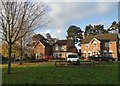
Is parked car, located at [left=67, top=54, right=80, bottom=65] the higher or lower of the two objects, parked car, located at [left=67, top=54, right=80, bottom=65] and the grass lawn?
the higher

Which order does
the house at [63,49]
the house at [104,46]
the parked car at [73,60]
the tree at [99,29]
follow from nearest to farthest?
the parked car at [73,60] → the house at [104,46] → the house at [63,49] → the tree at [99,29]

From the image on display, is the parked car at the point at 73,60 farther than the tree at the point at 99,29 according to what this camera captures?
No

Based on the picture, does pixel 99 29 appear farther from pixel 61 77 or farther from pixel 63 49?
pixel 61 77

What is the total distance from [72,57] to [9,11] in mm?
21499

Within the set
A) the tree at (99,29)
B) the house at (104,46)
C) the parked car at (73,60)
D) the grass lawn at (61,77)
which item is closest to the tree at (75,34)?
the tree at (99,29)

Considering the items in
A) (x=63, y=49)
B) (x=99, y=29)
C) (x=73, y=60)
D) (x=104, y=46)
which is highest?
(x=99, y=29)

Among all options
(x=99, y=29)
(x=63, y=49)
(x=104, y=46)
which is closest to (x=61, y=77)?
(x=104, y=46)

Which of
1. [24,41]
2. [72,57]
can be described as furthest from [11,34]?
[24,41]

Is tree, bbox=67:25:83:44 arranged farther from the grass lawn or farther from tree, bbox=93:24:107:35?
the grass lawn

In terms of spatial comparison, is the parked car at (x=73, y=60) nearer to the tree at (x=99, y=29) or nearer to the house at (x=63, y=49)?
the house at (x=63, y=49)

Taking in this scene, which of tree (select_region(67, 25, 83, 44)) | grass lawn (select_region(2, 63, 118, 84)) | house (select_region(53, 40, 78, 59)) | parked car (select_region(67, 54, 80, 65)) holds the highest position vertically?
tree (select_region(67, 25, 83, 44))

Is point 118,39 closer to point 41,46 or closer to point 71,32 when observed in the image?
point 41,46

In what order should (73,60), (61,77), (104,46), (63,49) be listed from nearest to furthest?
(61,77)
(73,60)
(104,46)
(63,49)

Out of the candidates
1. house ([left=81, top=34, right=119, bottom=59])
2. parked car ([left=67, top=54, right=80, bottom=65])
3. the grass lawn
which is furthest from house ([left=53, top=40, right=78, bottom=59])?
the grass lawn
